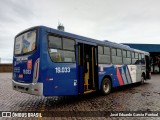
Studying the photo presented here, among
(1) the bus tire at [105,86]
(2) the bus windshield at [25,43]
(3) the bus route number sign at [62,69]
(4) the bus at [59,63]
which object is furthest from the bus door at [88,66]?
(2) the bus windshield at [25,43]

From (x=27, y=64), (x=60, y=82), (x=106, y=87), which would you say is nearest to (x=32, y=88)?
(x=27, y=64)

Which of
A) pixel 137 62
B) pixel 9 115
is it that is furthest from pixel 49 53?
pixel 137 62

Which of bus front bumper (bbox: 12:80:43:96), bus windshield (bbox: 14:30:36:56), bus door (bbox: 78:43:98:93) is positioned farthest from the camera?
bus door (bbox: 78:43:98:93)

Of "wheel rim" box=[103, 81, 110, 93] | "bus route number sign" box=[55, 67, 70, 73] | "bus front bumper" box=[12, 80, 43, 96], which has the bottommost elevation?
"wheel rim" box=[103, 81, 110, 93]

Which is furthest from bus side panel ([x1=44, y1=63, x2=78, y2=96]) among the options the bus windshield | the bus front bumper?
the bus windshield

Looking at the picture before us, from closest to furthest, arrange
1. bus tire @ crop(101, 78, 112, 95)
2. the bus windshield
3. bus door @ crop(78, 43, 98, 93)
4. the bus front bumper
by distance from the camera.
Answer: the bus front bumper → the bus windshield → bus door @ crop(78, 43, 98, 93) → bus tire @ crop(101, 78, 112, 95)

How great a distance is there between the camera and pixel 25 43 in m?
7.88

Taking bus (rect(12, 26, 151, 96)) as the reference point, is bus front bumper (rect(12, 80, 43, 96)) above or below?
below

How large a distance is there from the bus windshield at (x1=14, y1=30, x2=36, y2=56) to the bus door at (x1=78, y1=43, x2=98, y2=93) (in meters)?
2.48

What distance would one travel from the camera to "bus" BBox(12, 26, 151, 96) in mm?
7074

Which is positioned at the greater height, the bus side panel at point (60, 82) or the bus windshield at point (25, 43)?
the bus windshield at point (25, 43)

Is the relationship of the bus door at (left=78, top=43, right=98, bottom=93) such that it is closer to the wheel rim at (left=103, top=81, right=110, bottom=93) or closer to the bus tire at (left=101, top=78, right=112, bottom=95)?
the bus tire at (left=101, top=78, right=112, bottom=95)

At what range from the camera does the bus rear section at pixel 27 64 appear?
23.0 feet

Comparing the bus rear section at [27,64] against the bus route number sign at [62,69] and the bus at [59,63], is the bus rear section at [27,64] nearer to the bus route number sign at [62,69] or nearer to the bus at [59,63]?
the bus at [59,63]
